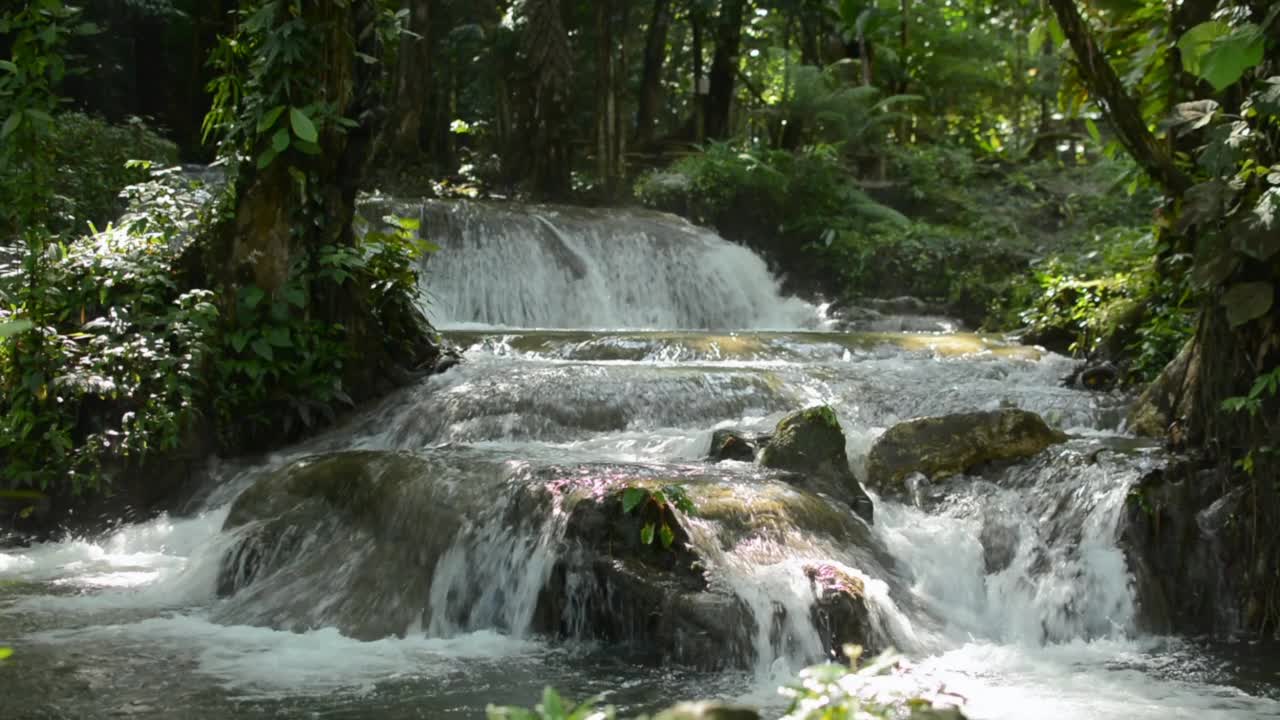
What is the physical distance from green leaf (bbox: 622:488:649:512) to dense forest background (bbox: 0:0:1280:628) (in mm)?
2142

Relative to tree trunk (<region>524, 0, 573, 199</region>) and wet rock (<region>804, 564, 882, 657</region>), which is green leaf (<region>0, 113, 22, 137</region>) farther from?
tree trunk (<region>524, 0, 573, 199</region>)

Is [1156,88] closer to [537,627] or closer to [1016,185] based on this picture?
[537,627]

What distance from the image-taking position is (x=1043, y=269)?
13305 mm

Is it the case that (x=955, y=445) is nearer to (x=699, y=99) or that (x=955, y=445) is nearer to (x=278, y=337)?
(x=278, y=337)

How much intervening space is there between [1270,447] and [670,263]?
8.58m

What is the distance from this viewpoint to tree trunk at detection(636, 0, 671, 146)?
65.4 feet

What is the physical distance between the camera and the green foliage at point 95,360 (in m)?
7.28

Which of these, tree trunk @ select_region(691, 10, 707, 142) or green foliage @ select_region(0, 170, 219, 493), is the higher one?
tree trunk @ select_region(691, 10, 707, 142)

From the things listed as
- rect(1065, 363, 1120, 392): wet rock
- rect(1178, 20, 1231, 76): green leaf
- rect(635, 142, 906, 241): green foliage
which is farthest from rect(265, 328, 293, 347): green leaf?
rect(635, 142, 906, 241): green foliage

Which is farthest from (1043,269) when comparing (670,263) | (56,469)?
(56,469)

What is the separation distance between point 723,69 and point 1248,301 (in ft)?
52.2

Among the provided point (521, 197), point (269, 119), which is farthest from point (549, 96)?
point (269, 119)

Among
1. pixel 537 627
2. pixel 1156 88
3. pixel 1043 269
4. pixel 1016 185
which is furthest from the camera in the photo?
pixel 1016 185

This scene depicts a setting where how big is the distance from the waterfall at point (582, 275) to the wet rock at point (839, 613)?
24.9 feet
